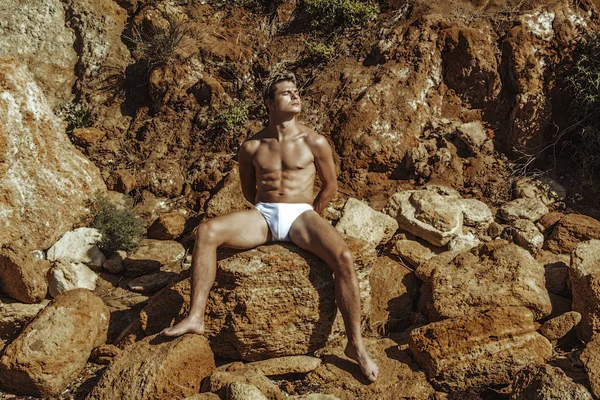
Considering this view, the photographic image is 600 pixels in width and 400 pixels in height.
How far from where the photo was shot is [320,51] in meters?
8.33

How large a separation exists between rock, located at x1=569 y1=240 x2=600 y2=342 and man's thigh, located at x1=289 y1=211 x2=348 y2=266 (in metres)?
1.85

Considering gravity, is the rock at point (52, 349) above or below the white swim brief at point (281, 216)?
below

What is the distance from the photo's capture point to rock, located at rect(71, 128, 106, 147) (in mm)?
8180

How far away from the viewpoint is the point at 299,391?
426 centimetres

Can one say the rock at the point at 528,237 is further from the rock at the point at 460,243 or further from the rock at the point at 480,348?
the rock at the point at 480,348

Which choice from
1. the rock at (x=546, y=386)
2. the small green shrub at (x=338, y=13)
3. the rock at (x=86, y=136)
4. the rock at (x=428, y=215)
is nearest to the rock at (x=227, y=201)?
the rock at (x=428, y=215)

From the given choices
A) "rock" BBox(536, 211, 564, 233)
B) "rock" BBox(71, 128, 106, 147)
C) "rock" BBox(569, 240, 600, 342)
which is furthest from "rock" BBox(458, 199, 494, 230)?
"rock" BBox(71, 128, 106, 147)

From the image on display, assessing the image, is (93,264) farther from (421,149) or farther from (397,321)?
(421,149)

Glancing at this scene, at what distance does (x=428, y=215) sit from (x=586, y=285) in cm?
173

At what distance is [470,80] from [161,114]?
4.11 meters

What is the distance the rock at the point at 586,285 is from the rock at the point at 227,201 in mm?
3338

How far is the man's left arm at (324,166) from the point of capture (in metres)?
5.03

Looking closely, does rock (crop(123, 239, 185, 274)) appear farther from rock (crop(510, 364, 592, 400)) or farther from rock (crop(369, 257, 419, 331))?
rock (crop(510, 364, 592, 400))

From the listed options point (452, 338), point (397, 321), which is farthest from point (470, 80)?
point (452, 338)
